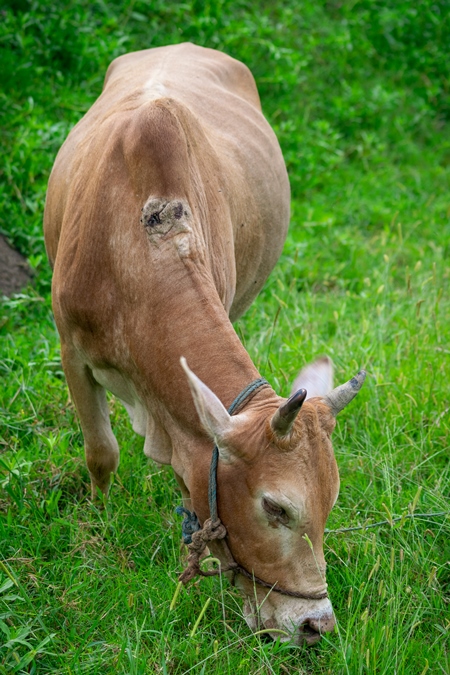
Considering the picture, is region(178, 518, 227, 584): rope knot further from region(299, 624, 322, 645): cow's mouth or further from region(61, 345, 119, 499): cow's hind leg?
region(61, 345, 119, 499): cow's hind leg

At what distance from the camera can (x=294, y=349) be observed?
4754 millimetres

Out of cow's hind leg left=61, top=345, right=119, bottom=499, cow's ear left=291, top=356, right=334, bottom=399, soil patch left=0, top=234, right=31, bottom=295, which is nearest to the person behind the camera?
cow's ear left=291, top=356, right=334, bottom=399

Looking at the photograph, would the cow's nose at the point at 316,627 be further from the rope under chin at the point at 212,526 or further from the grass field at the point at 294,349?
the rope under chin at the point at 212,526

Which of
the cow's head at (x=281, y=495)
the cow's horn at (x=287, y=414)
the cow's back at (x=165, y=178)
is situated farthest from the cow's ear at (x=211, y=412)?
the cow's back at (x=165, y=178)

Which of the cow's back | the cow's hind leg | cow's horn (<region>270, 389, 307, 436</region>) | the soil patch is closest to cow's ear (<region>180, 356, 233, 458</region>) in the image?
cow's horn (<region>270, 389, 307, 436</region>)

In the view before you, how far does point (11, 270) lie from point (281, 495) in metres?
3.11

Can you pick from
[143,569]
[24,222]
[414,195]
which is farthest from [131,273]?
[414,195]

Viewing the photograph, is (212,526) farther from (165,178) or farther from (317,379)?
(165,178)

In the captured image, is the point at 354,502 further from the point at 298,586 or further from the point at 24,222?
the point at 24,222

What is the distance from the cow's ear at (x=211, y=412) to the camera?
246 cm

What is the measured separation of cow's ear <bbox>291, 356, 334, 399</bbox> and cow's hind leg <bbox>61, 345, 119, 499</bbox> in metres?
0.96

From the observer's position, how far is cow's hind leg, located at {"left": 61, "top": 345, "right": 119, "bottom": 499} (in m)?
3.54

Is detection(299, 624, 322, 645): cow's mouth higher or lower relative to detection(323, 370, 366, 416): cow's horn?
lower

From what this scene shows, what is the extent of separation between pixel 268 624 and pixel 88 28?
5.35 metres
